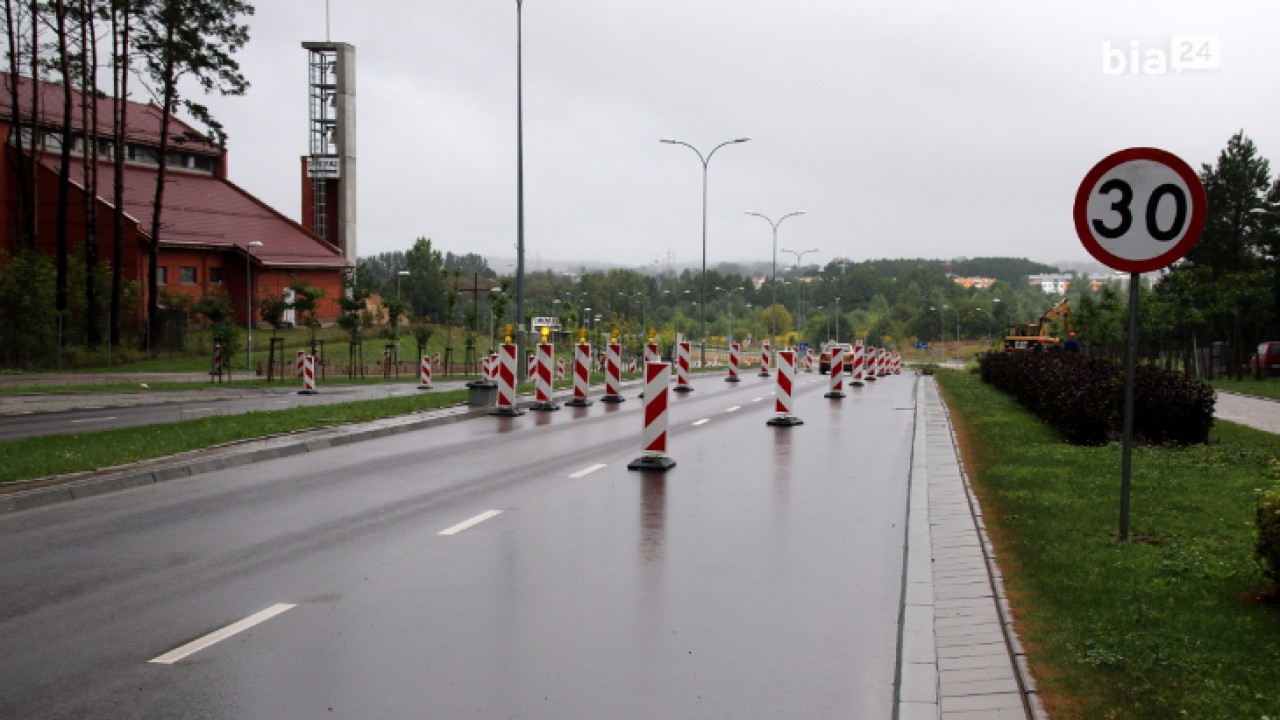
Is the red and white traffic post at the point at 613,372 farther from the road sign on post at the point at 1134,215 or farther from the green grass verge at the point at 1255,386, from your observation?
the road sign on post at the point at 1134,215

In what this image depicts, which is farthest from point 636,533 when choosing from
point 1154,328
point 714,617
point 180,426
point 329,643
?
point 1154,328

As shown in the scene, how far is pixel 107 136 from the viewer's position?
61812 mm

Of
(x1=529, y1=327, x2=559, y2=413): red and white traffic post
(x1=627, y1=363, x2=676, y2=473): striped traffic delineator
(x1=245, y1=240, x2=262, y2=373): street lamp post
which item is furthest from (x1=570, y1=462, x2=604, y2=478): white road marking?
(x1=245, y1=240, x2=262, y2=373): street lamp post

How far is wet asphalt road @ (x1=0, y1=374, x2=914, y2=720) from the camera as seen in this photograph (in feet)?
18.1

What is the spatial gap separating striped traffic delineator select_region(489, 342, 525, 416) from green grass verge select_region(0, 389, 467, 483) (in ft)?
4.80

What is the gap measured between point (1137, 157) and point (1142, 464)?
589 centimetres

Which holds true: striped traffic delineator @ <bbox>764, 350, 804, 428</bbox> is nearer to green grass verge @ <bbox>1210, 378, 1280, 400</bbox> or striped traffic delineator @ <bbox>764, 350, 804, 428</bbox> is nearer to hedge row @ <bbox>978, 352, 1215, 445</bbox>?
hedge row @ <bbox>978, 352, 1215, 445</bbox>

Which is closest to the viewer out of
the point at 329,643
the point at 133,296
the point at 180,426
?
the point at 329,643

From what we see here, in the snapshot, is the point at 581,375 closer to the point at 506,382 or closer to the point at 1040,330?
the point at 506,382

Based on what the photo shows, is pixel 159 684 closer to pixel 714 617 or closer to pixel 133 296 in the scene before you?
pixel 714 617

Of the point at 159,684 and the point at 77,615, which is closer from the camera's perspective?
the point at 159,684

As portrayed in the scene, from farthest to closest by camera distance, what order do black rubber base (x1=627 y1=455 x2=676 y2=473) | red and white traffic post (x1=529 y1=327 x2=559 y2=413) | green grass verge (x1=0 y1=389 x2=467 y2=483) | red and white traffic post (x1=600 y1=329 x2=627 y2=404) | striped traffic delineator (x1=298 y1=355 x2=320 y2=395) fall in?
striped traffic delineator (x1=298 y1=355 x2=320 y2=395) < red and white traffic post (x1=600 y1=329 x2=627 y2=404) < red and white traffic post (x1=529 y1=327 x2=559 y2=413) < black rubber base (x1=627 y1=455 x2=676 y2=473) < green grass verge (x1=0 y1=389 x2=467 y2=483)

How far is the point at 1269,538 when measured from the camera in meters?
6.56

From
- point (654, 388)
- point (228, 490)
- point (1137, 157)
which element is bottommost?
point (228, 490)
